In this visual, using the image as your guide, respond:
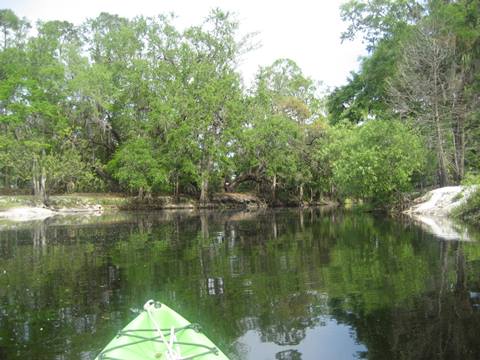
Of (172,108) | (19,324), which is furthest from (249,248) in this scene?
(172,108)

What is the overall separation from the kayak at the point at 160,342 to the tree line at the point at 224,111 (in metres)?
26.9

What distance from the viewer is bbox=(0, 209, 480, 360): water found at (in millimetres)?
6426

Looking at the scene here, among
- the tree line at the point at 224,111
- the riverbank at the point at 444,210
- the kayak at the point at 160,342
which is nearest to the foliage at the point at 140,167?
the tree line at the point at 224,111

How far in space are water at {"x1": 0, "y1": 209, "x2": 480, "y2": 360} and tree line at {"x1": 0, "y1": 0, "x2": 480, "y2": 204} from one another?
18.3m

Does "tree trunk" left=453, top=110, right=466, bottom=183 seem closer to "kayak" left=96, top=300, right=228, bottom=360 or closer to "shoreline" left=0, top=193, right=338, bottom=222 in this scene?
"shoreline" left=0, top=193, right=338, bottom=222

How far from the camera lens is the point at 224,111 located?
47.0 meters

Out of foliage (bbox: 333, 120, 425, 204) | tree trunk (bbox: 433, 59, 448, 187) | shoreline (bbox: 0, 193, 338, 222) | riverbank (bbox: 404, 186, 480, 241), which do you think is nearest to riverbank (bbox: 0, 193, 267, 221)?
shoreline (bbox: 0, 193, 338, 222)

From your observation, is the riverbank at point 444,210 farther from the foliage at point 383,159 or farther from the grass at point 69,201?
the grass at point 69,201

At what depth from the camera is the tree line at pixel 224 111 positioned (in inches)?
1265

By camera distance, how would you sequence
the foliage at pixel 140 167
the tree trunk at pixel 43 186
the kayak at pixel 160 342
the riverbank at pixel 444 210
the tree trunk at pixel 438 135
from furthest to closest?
the foliage at pixel 140 167, the tree trunk at pixel 43 186, the tree trunk at pixel 438 135, the riverbank at pixel 444 210, the kayak at pixel 160 342

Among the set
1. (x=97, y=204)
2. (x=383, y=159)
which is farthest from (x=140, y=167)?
(x=383, y=159)

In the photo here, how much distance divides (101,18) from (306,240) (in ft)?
150

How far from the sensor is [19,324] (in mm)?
7707

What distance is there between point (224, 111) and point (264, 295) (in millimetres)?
38929
